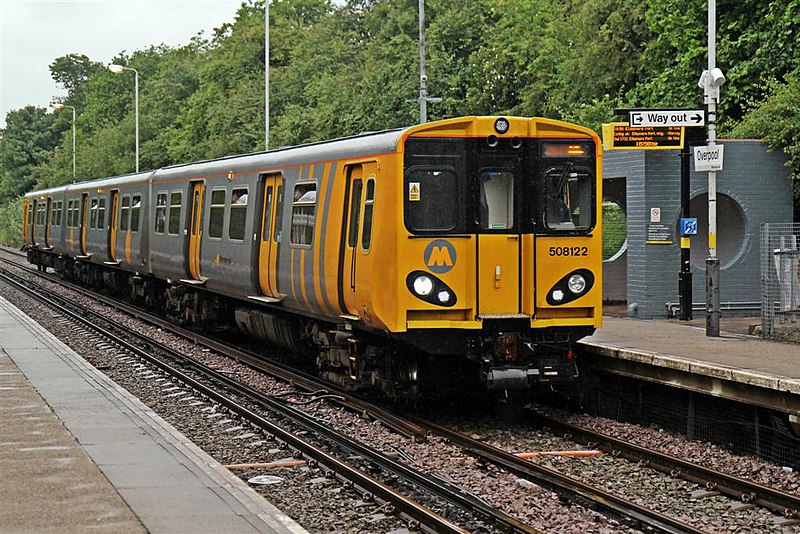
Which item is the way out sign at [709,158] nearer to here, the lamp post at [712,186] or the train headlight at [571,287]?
the lamp post at [712,186]

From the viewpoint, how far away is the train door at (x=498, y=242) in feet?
42.2

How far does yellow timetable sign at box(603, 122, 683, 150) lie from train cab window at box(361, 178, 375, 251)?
645 cm

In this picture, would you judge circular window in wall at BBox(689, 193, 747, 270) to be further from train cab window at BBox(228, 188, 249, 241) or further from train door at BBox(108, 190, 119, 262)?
train door at BBox(108, 190, 119, 262)

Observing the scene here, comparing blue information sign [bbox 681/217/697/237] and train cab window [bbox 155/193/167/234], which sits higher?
train cab window [bbox 155/193/167/234]

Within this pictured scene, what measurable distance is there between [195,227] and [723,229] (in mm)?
9161

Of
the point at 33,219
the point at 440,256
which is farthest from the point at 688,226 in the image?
the point at 33,219

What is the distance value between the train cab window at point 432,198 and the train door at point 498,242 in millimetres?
313

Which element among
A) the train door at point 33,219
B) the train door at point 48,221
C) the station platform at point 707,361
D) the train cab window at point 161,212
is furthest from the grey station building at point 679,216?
the train door at point 33,219

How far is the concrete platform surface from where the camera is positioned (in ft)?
39.0

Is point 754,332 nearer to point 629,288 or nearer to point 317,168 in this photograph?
point 629,288

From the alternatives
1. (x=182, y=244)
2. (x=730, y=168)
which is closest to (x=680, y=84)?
(x=730, y=168)

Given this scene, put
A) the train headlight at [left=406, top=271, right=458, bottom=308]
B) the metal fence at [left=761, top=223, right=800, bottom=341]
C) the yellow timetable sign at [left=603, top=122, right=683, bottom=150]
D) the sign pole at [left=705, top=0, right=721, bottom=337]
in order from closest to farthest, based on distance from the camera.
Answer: the train headlight at [left=406, top=271, right=458, bottom=308]
the metal fence at [left=761, top=223, right=800, bottom=341]
the sign pole at [left=705, top=0, right=721, bottom=337]
the yellow timetable sign at [left=603, top=122, right=683, bottom=150]

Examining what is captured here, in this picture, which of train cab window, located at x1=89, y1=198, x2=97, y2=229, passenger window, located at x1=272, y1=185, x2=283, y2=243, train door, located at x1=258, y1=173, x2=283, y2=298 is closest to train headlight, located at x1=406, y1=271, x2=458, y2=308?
passenger window, located at x1=272, y1=185, x2=283, y2=243

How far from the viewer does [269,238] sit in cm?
1745
